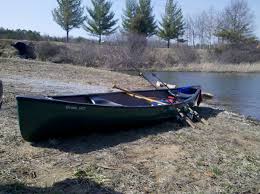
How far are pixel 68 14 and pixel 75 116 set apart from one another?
4255 cm

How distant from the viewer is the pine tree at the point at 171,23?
2143 inches

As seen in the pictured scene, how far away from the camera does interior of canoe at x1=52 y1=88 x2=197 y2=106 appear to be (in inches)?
320

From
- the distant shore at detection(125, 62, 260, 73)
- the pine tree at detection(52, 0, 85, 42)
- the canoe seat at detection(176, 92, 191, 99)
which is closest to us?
the canoe seat at detection(176, 92, 191, 99)

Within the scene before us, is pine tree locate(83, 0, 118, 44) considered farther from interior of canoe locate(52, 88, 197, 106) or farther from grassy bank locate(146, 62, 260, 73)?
interior of canoe locate(52, 88, 197, 106)

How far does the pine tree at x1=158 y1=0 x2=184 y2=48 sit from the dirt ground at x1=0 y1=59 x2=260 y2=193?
153ft

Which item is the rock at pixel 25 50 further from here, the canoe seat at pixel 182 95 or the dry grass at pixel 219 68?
the canoe seat at pixel 182 95

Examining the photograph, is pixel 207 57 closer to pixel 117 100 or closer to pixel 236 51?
pixel 236 51

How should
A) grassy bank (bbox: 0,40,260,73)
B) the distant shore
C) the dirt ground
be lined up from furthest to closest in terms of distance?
the distant shore
grassy bank (bbox: 0,40,260,73)
the dirt ground

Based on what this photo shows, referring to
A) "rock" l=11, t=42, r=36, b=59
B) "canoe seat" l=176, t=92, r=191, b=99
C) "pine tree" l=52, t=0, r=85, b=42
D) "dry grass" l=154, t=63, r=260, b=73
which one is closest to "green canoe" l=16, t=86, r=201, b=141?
"canoe seat" l=176, t=92, r=191, b=99

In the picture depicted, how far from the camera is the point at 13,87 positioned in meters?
11.8

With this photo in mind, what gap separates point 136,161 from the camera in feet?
20.1

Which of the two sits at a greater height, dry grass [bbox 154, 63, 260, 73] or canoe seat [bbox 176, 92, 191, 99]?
dry grass [bbox 154, 63, 260, 73]

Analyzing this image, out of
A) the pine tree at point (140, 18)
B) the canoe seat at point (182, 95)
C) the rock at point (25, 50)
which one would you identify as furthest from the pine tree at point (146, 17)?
the canoe seat at point (182, 95)

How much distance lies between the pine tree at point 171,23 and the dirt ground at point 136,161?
46704 millimetres
